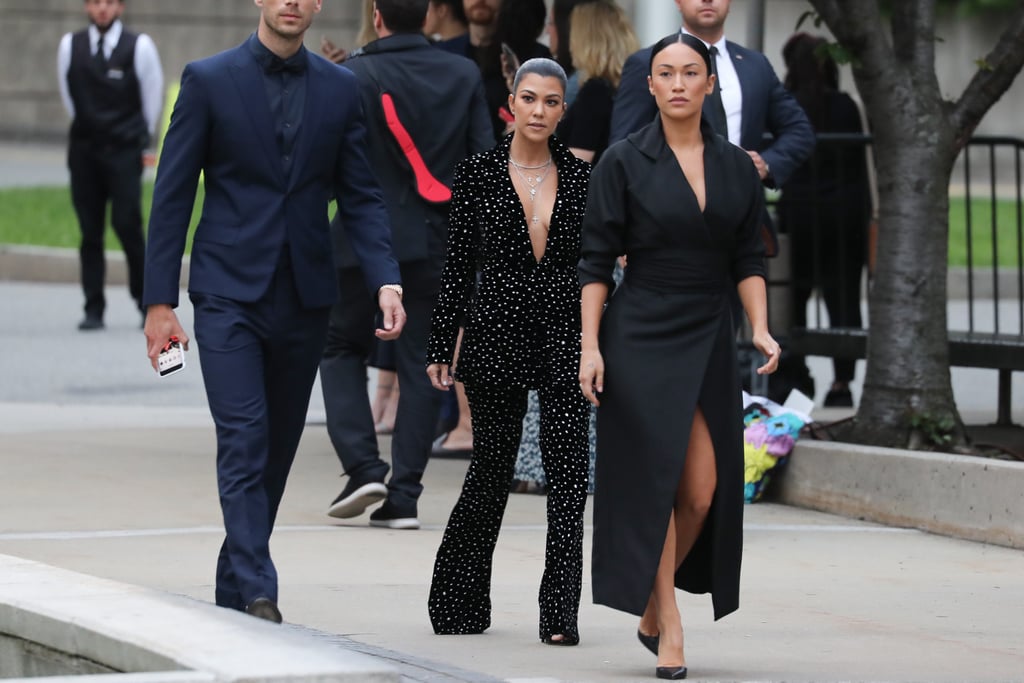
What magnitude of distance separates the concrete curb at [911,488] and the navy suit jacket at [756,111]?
1.16 meters

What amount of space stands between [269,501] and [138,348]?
841cm

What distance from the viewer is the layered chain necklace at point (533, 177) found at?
625 centimetres

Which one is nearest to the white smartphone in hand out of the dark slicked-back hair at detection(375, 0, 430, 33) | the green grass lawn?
the dark slicked-back hair at detection(375, 0, 430, 33)

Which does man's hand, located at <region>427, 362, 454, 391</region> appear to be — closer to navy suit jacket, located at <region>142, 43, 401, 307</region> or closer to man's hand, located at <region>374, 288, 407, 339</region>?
man's hand, located at <region>374, 288, 407, 339</region>

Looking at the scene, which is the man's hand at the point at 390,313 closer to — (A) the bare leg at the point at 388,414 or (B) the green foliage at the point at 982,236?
(A) the bare leg at the point at 388,414

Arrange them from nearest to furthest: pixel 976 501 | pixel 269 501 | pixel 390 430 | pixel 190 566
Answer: pixel 269 501 → pixel 190 566 → pixel 976 501 → pixel 390 430

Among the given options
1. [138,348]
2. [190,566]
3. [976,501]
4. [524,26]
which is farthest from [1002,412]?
[138,348]

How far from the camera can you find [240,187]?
603 centimetres

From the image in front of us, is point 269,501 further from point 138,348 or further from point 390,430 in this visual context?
point 138,348

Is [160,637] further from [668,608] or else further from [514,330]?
[514,330]

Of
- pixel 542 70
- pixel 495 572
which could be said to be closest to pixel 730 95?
pixel 495 572

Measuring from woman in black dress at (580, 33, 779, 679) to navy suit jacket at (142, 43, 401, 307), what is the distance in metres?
0.82

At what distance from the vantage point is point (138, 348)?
14.4 metres

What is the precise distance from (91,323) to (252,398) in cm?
966
